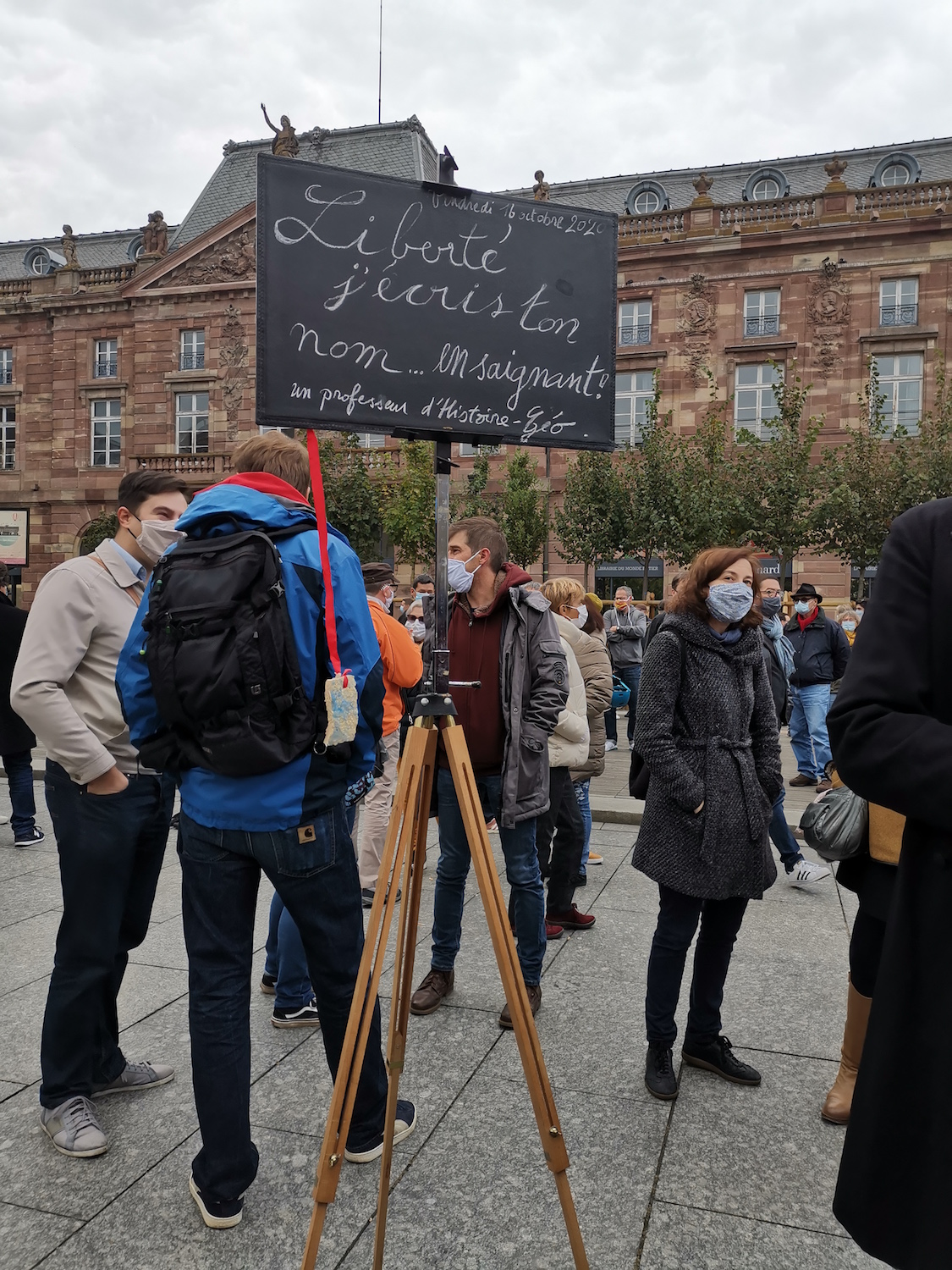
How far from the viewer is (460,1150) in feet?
8.76

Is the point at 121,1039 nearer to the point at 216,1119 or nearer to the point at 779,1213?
the point at 216,1119

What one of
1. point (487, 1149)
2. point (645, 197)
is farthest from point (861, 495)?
point (487, 1149)

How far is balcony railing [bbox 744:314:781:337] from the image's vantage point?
84.7ft

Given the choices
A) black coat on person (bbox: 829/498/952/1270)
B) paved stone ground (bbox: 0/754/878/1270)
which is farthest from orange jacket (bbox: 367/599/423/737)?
black coat on person (bbox: 829/498/952/1270)

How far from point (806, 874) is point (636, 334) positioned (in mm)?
23960

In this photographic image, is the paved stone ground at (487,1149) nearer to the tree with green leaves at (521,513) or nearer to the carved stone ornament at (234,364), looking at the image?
the tree with green leaves at (521,513)

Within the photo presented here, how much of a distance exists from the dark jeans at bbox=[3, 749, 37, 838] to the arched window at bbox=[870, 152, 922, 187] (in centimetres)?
3229

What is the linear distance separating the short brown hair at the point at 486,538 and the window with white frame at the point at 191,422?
29.3 metres

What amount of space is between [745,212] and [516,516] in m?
11.8

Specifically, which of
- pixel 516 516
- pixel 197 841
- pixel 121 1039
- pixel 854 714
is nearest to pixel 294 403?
pixel 197 841

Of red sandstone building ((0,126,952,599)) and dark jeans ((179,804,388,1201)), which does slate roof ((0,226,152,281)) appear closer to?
red sandstone building ((0,126,952,599))

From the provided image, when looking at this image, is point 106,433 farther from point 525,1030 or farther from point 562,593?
point 525,1030

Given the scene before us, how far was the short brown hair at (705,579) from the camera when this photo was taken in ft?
10.5

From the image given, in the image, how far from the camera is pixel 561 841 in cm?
491
